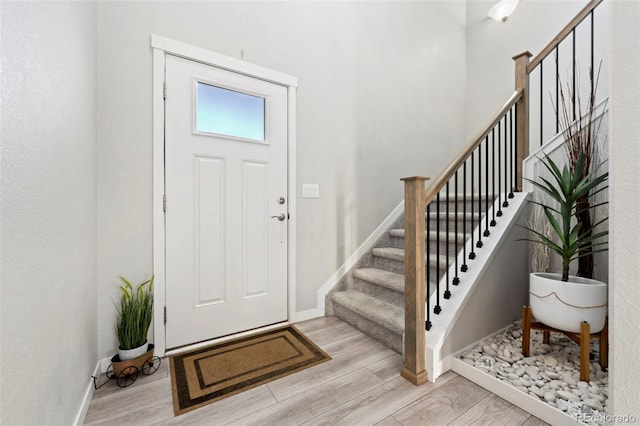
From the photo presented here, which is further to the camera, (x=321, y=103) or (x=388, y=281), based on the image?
(x=321, y=103)

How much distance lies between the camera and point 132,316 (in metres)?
1.57

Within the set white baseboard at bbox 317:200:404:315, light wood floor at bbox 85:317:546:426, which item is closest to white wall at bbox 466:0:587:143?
white baseboard at bbox 317:200:404:315

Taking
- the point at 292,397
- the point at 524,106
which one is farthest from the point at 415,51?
the point at 292,397

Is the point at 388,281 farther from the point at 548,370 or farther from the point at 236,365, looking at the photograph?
the point at 236,365

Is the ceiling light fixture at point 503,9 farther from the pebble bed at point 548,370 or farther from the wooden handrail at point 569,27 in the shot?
the pebble bed at point 548,370

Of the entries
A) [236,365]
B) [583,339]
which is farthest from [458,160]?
[236,365]

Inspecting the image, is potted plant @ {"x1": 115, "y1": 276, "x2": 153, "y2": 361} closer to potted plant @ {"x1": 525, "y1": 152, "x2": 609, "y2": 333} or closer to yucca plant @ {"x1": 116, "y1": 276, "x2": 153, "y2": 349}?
yucca plant @ {"x1": 116, "y1": 276, "x2": 153, "y2": 349}

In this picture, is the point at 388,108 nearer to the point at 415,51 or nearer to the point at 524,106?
the point at 415,51

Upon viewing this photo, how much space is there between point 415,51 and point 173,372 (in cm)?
383

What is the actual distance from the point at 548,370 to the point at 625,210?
Result: 1.24 m

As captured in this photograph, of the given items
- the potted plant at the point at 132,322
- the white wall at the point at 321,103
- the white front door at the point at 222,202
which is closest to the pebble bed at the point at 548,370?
the white wall at the point at 321,103

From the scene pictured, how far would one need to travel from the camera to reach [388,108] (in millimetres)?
2965

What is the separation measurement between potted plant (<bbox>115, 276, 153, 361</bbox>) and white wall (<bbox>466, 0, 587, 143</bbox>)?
407 centimetres

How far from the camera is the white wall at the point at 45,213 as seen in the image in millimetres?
703
